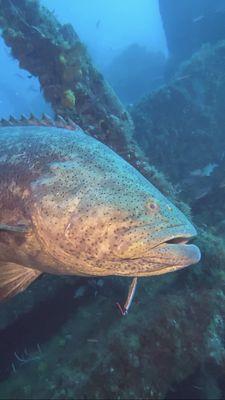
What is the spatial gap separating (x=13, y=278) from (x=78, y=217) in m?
1.25

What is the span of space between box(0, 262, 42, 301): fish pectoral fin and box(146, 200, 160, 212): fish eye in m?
1.56

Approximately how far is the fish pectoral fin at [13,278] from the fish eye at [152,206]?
5.12 feet

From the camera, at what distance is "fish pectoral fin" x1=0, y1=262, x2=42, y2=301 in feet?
11.5

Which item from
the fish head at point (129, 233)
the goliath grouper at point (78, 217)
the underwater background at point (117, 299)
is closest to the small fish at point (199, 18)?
the underwater background at point (117, 299)

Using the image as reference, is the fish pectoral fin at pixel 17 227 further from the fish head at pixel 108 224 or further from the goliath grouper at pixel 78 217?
the fish head at pixel 108 224

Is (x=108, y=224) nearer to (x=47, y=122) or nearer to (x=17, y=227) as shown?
(x=17, y=227)

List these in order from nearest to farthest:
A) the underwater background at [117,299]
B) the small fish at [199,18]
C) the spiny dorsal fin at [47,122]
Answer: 1. the underwater background at [117,299]
2. the spiny dorsal fin at [47,122]
3. the small fish at [199,18]

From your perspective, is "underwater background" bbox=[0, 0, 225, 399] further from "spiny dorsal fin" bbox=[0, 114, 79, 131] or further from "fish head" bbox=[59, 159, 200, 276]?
"fish head" bbox=[59, 159, 200, 276]

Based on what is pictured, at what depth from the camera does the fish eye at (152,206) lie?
2926 millimetres

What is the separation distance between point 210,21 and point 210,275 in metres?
19.9

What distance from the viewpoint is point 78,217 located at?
9.55 ft

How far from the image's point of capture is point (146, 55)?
30.3m

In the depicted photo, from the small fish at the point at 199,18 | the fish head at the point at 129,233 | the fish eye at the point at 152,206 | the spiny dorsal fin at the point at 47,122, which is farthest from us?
the small fish at the point at 199,18

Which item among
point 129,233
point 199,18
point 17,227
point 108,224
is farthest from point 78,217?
point 199,18
